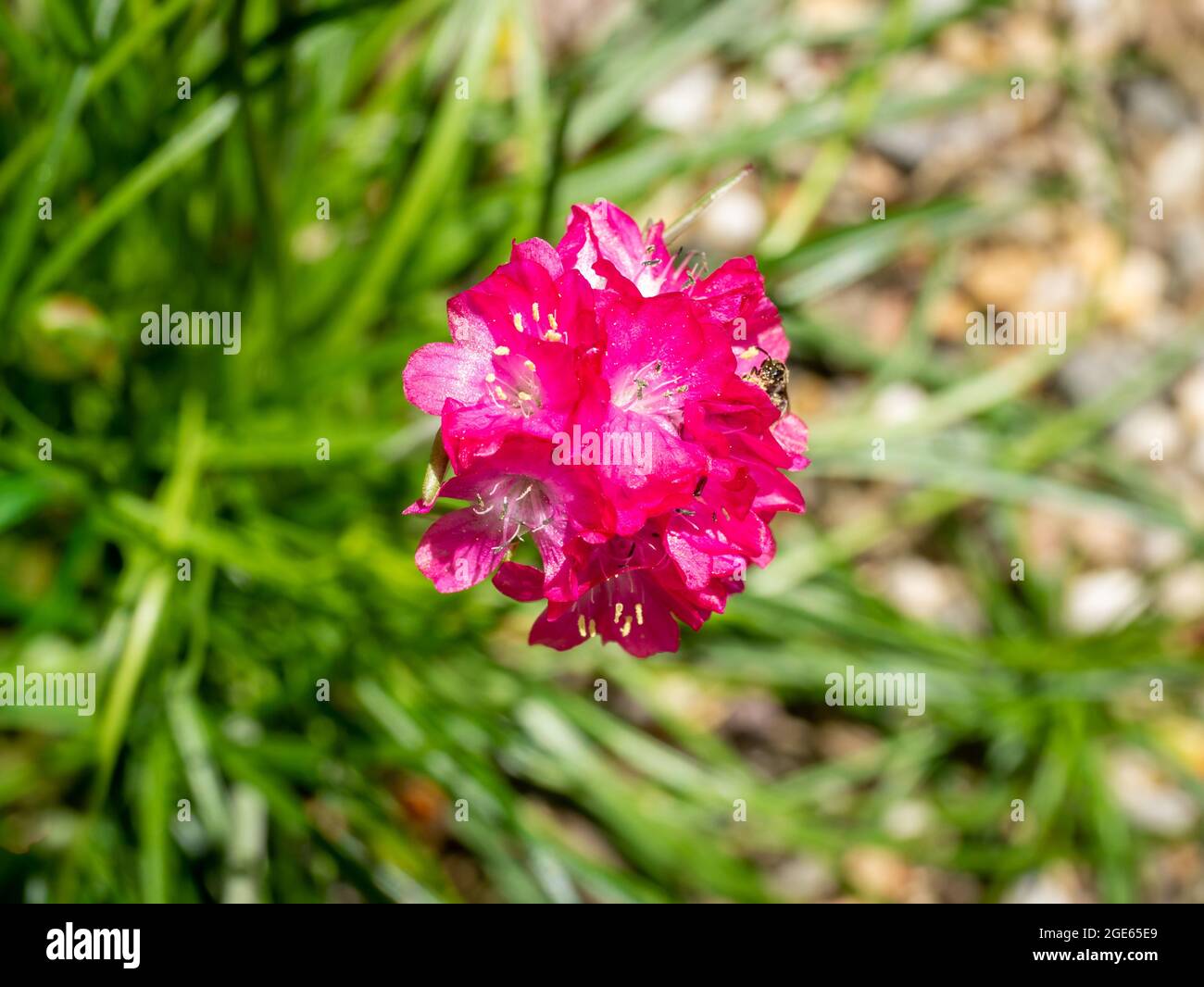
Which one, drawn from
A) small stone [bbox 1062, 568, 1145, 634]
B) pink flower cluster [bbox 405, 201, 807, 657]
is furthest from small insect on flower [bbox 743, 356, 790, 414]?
small stone [bbox 1062, 568, 1145, 634]

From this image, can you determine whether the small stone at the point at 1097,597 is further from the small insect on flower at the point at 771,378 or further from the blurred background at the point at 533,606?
the small insect on flower at the point at 771,378

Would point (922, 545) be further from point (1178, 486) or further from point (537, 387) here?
point (537, 387)

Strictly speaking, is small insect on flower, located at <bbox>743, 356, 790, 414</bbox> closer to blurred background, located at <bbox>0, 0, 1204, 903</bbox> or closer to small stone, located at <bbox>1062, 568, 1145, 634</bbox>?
blurred background, located at <bbox>0, 0, 1204, 903</bbox>

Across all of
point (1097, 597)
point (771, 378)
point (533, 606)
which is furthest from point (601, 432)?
point (1097, 597)

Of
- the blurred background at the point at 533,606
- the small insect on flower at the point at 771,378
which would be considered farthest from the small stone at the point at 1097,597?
the small insect on flower at the point at 771,378
